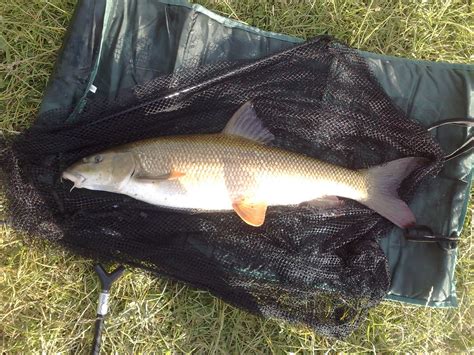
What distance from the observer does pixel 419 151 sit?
7.59 ft

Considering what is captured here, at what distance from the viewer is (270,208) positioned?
90.4 inches

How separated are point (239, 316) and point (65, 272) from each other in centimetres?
97

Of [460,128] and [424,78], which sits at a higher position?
[424,78]

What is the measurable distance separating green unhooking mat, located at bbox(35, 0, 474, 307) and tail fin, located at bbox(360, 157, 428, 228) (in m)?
0.21

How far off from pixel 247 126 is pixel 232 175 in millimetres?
261

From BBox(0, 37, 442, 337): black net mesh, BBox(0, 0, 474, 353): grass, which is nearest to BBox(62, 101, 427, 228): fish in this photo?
BBox(0, 37, 442, 337): black net mesh

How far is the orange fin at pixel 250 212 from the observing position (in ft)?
6.92

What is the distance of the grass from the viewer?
2.32 metres

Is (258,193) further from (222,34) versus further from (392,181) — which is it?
(222,34)

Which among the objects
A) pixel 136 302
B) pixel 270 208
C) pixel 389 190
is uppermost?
pixel 389 190

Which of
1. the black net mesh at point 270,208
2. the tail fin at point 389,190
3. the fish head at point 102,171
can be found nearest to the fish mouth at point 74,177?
the fish head at point 102,171

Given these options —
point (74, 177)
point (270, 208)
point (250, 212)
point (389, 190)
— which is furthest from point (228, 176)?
point (389, 190)

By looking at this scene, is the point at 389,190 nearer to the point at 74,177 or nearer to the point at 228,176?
the point at 228,176

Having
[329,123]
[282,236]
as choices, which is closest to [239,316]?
[282,236]
